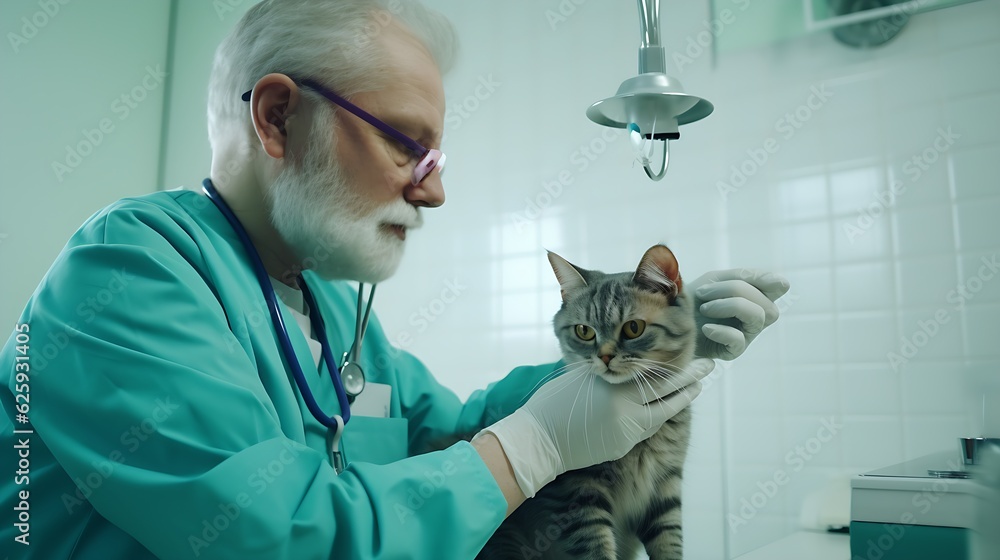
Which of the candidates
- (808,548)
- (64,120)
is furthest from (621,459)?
(64,120)

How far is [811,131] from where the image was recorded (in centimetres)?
172

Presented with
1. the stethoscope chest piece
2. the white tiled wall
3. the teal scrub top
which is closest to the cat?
the teal scrub top

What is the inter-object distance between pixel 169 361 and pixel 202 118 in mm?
2351

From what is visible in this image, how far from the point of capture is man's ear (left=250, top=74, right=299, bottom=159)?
3.81 ft

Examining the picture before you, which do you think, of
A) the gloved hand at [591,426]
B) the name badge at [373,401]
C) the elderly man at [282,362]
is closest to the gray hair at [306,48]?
the elderly man at [282,362]

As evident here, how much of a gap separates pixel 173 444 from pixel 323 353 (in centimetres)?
46

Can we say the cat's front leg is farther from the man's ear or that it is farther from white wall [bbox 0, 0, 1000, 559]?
the man's ear

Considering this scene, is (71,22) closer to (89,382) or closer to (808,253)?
(89,382)

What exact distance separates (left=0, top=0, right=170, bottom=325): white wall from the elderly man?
154cm

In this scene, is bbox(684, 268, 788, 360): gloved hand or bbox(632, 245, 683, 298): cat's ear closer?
bbox(632, 245, 683, 298): cat's ear

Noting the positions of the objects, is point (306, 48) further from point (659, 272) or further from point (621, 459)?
point (621, 459)

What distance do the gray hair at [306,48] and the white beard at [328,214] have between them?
11 centimetres

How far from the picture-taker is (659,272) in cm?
103

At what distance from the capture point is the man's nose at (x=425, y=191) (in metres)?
1.19
